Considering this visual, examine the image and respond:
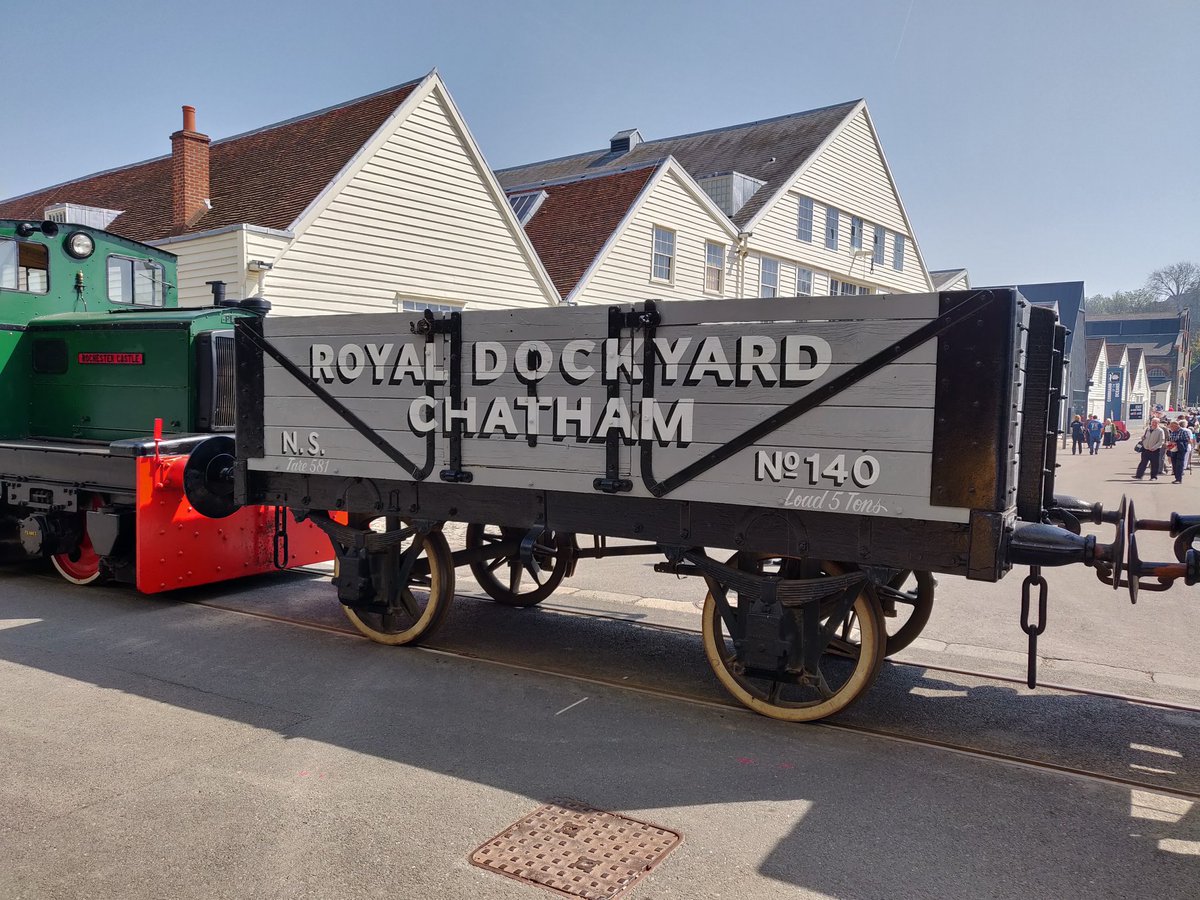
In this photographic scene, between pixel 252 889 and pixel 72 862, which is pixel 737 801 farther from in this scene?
pixel 72 862

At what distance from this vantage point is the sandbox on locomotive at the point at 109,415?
7.66m

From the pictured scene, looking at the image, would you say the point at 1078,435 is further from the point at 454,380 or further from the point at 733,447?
Result: the point at 454,380

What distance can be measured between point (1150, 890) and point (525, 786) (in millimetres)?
2560

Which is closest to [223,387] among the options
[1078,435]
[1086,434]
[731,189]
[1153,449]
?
[731,189]

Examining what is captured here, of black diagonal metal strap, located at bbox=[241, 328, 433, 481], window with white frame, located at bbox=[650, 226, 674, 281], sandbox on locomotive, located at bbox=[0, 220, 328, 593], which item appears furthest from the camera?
window with white frame, located at bbox=[650, 226, 674, 281]

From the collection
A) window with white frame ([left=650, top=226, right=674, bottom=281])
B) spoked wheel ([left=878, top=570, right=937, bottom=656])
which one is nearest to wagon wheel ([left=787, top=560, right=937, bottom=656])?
spoked wheel ([left=878, top=570, right=937, bottom=656])

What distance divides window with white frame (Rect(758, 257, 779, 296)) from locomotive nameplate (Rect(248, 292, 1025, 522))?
19775 mm

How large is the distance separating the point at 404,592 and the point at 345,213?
9659mm

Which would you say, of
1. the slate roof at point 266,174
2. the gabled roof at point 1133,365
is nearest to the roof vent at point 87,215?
the slate roof at point 266,174

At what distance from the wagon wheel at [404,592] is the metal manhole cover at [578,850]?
2468 mm

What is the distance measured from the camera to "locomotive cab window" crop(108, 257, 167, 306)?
381 inches

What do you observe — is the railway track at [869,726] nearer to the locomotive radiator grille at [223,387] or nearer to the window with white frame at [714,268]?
the locomotive radiator grille at [223,387]

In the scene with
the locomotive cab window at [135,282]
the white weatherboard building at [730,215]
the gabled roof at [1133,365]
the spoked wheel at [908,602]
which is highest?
the white weatherboard building at [730,215]

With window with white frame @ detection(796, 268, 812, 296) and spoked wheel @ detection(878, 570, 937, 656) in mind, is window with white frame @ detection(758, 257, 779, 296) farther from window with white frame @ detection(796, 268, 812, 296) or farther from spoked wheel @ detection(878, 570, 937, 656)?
spoked wheel @ detection(878, 570, 937, 656)
